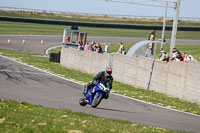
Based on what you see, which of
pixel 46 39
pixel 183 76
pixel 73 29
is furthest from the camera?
pixel 46 39

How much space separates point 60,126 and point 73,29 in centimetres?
3162

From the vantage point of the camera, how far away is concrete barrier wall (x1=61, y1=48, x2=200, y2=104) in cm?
2150

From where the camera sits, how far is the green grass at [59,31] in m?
65.5

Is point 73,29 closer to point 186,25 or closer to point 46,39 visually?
point 46,39

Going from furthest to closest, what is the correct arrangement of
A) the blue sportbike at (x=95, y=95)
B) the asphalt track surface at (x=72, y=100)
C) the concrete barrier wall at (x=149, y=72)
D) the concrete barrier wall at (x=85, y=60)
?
the concrete barrier wall at (x=85, y=60) → the concrete barrier wall at (x=149, y=72) → the blue sportbike at (x=95, y=95) → the asphalt track surface at (x=72, y=100)

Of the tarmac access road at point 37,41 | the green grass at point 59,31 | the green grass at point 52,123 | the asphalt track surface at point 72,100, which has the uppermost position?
the green grass at point 52,123

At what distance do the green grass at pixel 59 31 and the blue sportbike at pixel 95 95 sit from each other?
47.3 m

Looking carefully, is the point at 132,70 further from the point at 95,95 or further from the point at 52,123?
the point at 52,123

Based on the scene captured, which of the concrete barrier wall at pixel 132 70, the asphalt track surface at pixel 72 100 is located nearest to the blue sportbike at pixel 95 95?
the asphalt track surface at pixel 72 100

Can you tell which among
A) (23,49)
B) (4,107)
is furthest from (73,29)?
(4,107)

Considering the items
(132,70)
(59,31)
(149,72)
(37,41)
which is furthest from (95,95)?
(59,31)

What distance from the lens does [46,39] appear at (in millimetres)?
60812

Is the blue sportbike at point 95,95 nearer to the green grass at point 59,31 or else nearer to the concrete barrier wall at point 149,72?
the concrete barrier wall at point 149,72

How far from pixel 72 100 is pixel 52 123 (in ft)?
26.7
